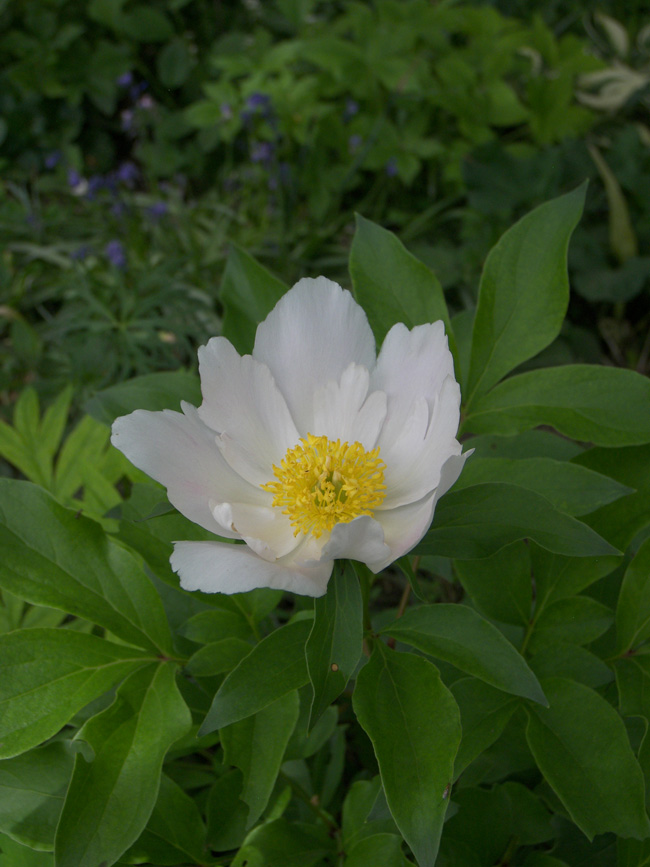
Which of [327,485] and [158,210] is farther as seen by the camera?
[158,210]

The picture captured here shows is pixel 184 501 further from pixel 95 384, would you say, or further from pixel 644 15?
pixel 644 15

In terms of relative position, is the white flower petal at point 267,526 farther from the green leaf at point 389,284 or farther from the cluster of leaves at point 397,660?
the green leaf at point 389,284

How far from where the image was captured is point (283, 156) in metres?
2.61

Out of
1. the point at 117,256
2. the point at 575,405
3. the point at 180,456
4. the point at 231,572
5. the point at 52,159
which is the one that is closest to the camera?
the point at 231,572

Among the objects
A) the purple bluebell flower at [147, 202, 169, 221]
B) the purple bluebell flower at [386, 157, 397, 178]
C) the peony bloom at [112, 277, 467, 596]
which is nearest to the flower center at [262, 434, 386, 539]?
the peony bloom at [112, 277, 467, 596]

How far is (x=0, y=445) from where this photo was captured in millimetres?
1323

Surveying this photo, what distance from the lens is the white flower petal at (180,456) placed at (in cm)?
64

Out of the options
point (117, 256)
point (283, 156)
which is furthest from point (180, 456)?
point (283, 156)

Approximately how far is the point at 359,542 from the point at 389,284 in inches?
12.4

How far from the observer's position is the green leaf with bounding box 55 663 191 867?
2.06ft

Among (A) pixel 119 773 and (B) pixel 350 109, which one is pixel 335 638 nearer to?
(A) pixel 119 773

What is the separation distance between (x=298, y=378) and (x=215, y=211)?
2119 mm

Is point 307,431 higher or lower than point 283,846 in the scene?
higher

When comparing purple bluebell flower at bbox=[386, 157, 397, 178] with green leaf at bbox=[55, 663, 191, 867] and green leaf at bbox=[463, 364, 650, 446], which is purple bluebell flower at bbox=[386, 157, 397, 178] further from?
green leaf at bbox=[55, 663, 191, 867]
